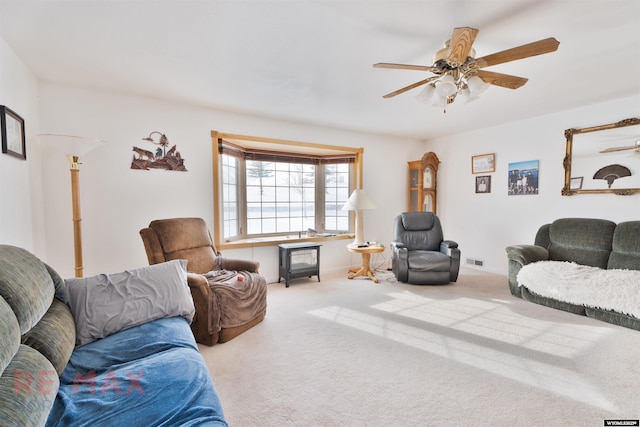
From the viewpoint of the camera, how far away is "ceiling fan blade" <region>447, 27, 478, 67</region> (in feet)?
5.37

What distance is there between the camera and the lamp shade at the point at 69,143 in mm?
2348

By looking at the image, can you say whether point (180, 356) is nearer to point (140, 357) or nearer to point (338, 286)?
point (140, 357)

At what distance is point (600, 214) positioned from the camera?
3650mm

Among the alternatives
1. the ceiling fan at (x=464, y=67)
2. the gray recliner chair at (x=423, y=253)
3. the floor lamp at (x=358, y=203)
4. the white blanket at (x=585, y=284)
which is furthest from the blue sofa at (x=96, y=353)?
the white blanket at (x=585, y=284)

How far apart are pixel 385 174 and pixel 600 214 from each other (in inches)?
117

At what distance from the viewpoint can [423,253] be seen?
4.25 meters

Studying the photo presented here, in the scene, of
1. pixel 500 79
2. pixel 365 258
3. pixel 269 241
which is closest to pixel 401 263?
pixel 365 258

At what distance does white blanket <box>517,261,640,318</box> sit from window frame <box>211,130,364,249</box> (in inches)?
104

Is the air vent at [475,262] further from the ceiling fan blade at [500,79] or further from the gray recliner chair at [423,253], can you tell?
the ceiling fan blade at [500,79]

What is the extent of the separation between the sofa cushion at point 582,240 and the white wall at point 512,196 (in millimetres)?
307

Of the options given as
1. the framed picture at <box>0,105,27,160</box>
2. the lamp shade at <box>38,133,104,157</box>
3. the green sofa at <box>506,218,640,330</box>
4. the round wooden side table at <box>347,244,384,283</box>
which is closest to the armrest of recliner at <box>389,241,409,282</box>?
the round wooden side table at <box>347,244,384,283</box>

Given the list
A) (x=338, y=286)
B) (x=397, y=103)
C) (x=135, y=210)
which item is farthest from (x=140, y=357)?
(x=397, y=103)

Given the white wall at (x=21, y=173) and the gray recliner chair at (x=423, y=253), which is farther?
the gray recliner chair at (x=423, y=253)

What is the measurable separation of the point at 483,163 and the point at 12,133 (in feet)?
18.7
